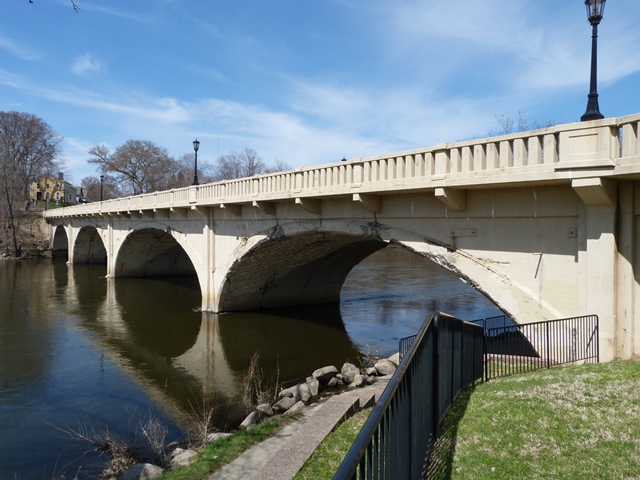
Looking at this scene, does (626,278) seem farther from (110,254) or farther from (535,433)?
(110,254)

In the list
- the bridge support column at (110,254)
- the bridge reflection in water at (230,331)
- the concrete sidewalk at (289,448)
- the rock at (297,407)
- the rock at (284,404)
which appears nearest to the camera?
the concrete sidewalk at (289,448)

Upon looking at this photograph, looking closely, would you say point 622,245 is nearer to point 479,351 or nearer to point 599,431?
point 479,351

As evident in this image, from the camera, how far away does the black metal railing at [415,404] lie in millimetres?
2254

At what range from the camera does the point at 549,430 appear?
4.78 metres

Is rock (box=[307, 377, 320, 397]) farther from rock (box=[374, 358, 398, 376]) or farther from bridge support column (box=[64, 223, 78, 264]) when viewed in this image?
bridge support column (box=[64, 223, 78, 264])

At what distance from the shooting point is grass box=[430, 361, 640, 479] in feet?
13.4

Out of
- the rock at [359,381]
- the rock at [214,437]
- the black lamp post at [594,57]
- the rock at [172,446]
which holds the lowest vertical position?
the rock at [172,446]

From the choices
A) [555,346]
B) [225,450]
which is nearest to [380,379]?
[555,346]

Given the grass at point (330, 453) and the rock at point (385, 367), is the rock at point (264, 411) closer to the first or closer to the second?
the grass at point (330, 453)

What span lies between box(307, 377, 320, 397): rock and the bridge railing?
480 cm

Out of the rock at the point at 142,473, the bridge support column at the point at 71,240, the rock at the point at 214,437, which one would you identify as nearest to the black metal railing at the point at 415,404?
the rock at the point at 214,437

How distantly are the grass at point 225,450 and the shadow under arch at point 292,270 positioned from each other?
939 cm

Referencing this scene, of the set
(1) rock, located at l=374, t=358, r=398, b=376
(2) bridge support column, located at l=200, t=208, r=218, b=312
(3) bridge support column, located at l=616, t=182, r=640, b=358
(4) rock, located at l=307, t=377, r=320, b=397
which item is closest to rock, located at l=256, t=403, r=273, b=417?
(4) rock, located at l=307, t=377, r=320, b=397

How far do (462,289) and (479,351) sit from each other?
21.4 m
